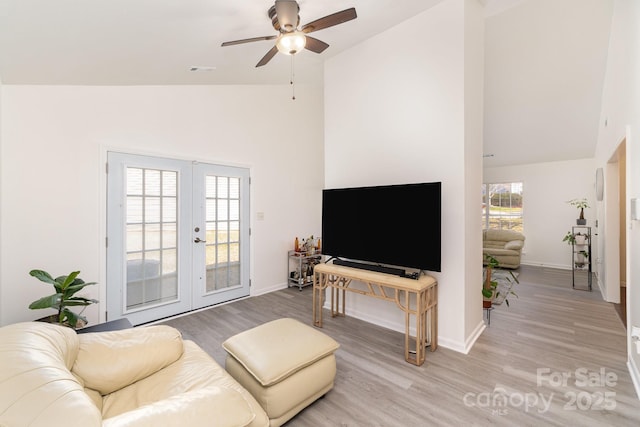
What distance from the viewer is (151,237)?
3.31 meters

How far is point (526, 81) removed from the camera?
4375 millimetres

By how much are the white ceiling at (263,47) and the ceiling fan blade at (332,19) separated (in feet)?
1.43

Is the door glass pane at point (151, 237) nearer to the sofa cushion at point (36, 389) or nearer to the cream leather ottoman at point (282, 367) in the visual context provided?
the cream leather ottoman at point (282, 367)

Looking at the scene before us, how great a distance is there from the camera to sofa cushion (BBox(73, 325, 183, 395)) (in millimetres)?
1472

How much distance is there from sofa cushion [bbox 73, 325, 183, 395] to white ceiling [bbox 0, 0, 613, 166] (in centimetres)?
185

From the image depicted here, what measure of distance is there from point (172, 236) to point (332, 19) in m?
2.96

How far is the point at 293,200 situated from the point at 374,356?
3031 mm

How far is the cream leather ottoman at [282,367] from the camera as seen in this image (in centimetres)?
164

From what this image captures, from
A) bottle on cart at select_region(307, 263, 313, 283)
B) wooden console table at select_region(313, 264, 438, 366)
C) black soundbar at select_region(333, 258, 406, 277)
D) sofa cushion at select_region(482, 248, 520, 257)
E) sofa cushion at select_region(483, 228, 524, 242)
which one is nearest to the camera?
wooden console table at select_region(313, 264, 438, 366)

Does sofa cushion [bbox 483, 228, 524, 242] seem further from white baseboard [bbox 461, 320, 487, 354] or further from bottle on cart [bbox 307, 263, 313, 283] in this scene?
bottle on cart [bbox 307, 263, 313, 283]

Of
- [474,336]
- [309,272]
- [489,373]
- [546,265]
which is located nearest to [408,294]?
[489,373]

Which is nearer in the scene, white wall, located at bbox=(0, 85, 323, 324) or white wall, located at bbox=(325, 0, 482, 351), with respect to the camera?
white wall, located at bbox=(0, 85, 323, 324)

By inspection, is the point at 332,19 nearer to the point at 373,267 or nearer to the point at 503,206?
the point at 373,267

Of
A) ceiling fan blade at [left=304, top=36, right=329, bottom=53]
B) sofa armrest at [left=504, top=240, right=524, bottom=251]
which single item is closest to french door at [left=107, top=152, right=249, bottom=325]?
ceiling fan blade at [left=304, top=36, right=329, bottom=53]
